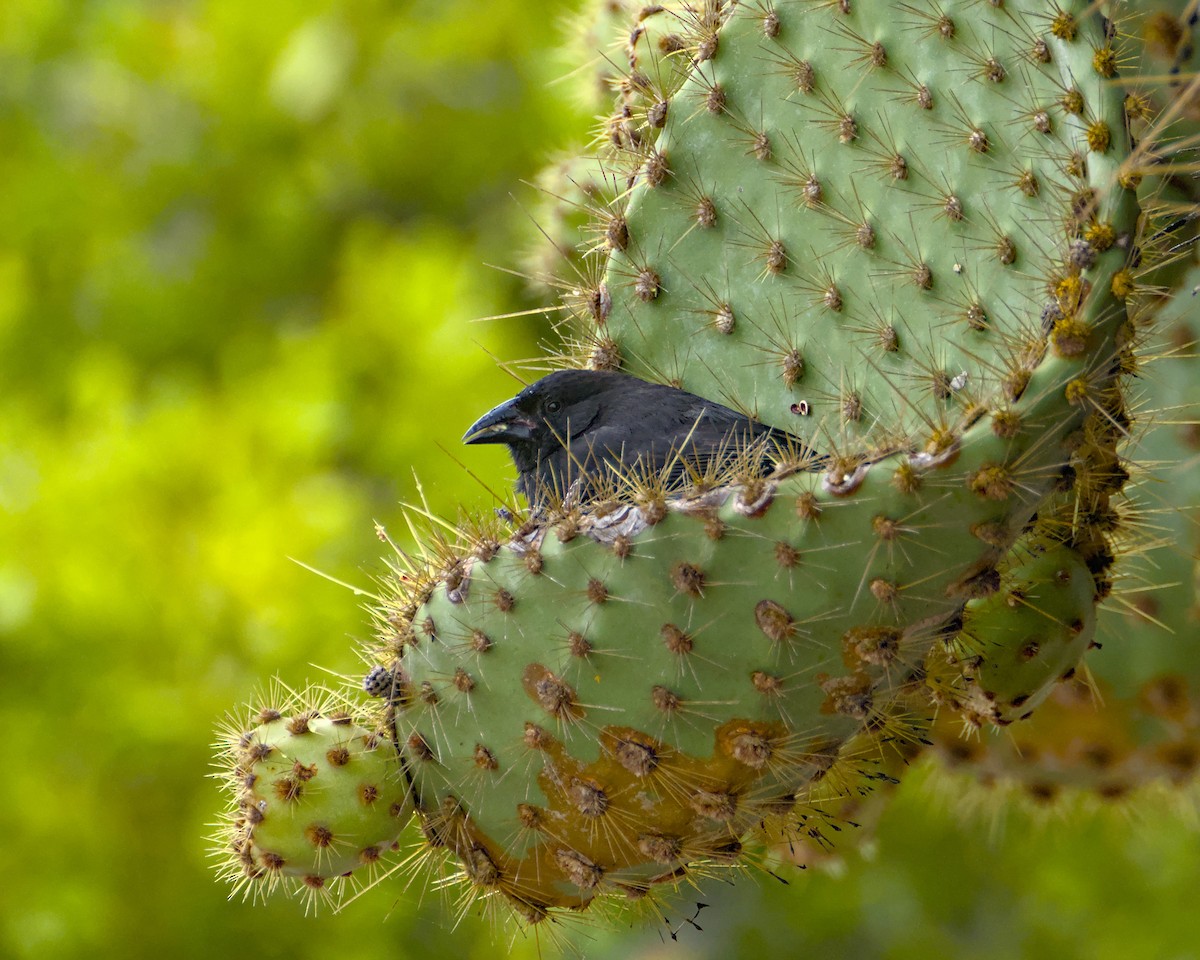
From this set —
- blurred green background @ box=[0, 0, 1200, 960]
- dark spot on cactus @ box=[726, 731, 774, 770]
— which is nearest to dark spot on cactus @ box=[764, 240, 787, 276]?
dark spot on cactus @ box=[726, 731, 774, 770]

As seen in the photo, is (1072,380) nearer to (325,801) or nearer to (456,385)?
(325,801)

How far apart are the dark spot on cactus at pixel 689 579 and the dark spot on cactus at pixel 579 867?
272 millimetres

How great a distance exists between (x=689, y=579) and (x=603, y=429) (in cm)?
38

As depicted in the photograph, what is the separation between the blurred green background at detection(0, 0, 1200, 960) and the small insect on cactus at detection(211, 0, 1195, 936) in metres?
2.06

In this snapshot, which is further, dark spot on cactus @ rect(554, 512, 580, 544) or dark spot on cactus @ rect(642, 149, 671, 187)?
dark spot on cactus @ rect(642, 149, 671, 187)

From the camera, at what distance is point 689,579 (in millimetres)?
1146

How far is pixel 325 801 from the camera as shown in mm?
1278

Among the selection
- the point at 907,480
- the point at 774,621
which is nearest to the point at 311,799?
the point at 774,621

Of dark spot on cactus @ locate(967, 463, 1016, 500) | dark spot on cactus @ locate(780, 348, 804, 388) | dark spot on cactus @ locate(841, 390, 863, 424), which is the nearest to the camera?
dark spot on cactus @ locate(967, 463, 1016, 500)

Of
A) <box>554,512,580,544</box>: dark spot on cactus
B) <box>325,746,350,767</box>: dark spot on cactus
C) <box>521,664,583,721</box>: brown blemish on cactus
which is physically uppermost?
<box>554,512,580,544</box>: dark spot on cactus

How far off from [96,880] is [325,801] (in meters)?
3.08

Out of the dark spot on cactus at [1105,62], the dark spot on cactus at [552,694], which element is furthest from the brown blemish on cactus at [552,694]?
the dark spot on cactus at [1105,62]

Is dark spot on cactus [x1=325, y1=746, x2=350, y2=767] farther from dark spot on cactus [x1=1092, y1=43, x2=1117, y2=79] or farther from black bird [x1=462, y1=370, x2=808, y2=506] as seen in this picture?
dark spot on cactus [x1=1092, y1=43, x2=1117, y2=79]

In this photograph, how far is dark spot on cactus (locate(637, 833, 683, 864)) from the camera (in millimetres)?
1216
